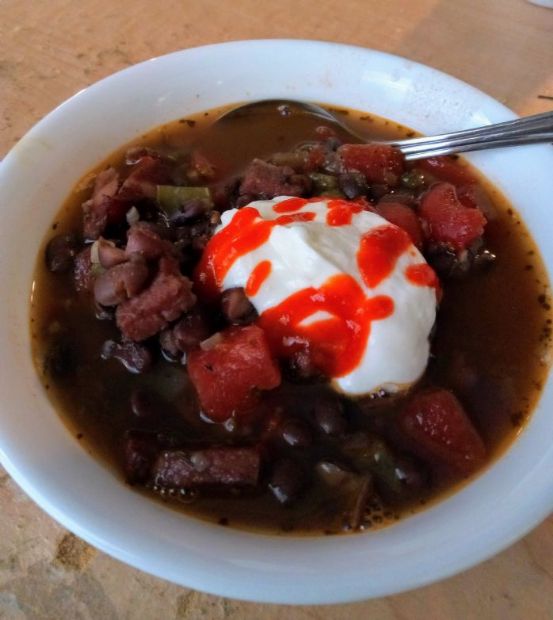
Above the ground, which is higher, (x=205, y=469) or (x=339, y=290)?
(x=339, y=290)

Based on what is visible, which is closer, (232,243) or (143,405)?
(143,405)

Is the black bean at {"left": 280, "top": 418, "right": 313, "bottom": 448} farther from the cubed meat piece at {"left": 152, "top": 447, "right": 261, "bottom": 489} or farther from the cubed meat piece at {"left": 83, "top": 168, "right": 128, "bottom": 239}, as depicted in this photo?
the cubed meat piece at {"left": 83, "top": 168, "right": 128, "bottom": 239}

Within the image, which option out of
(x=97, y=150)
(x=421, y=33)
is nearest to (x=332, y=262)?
(x=97, y=150)

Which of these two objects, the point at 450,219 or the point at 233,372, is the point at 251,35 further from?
the point at 233,372

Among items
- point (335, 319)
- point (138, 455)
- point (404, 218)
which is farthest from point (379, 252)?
point (138, 455)

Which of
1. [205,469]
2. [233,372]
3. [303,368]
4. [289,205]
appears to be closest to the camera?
[205,469]

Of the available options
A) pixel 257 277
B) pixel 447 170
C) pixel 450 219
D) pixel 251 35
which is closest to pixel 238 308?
pixel 257 277

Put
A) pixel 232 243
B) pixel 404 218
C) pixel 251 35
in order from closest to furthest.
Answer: pixel 232 243, pixel 404 218, pixel 251 35

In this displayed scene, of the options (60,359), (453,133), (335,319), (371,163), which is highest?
(453,133)

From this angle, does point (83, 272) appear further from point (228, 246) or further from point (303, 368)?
point (303, 368)
